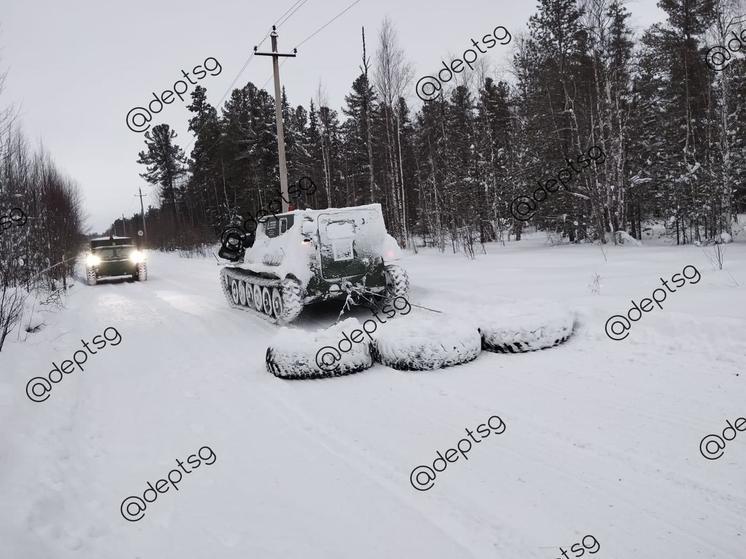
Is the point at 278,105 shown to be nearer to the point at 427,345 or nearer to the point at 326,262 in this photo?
the point at 326,262

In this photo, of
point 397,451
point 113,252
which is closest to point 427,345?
point 397,451

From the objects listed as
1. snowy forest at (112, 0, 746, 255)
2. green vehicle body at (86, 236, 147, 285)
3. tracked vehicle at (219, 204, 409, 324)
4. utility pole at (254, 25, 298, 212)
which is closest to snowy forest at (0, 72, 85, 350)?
green vehicle body at (86, 236, 147, 285)

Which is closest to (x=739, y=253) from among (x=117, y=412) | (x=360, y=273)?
(x=360, y=273)

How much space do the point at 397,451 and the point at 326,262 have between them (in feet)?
16.9

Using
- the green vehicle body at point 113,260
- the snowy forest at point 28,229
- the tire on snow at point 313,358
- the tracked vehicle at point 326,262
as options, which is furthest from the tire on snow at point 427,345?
the green vehicle body at point 113,260

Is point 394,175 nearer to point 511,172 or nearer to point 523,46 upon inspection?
point 511,172

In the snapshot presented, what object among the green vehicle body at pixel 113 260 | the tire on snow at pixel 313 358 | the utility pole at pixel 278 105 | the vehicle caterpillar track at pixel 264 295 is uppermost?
the utility pole at pixel 278 105

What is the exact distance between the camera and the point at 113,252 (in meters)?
19.1

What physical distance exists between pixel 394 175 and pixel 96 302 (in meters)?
13.0

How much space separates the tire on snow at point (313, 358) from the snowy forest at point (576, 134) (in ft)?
38.1

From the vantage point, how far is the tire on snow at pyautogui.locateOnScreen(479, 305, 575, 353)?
6078mm

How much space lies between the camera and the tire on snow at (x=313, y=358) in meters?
5.71

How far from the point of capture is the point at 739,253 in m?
12.6

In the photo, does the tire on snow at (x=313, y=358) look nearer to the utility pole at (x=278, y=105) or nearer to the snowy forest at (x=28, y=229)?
the snowy forest at (x=28, y=229)
